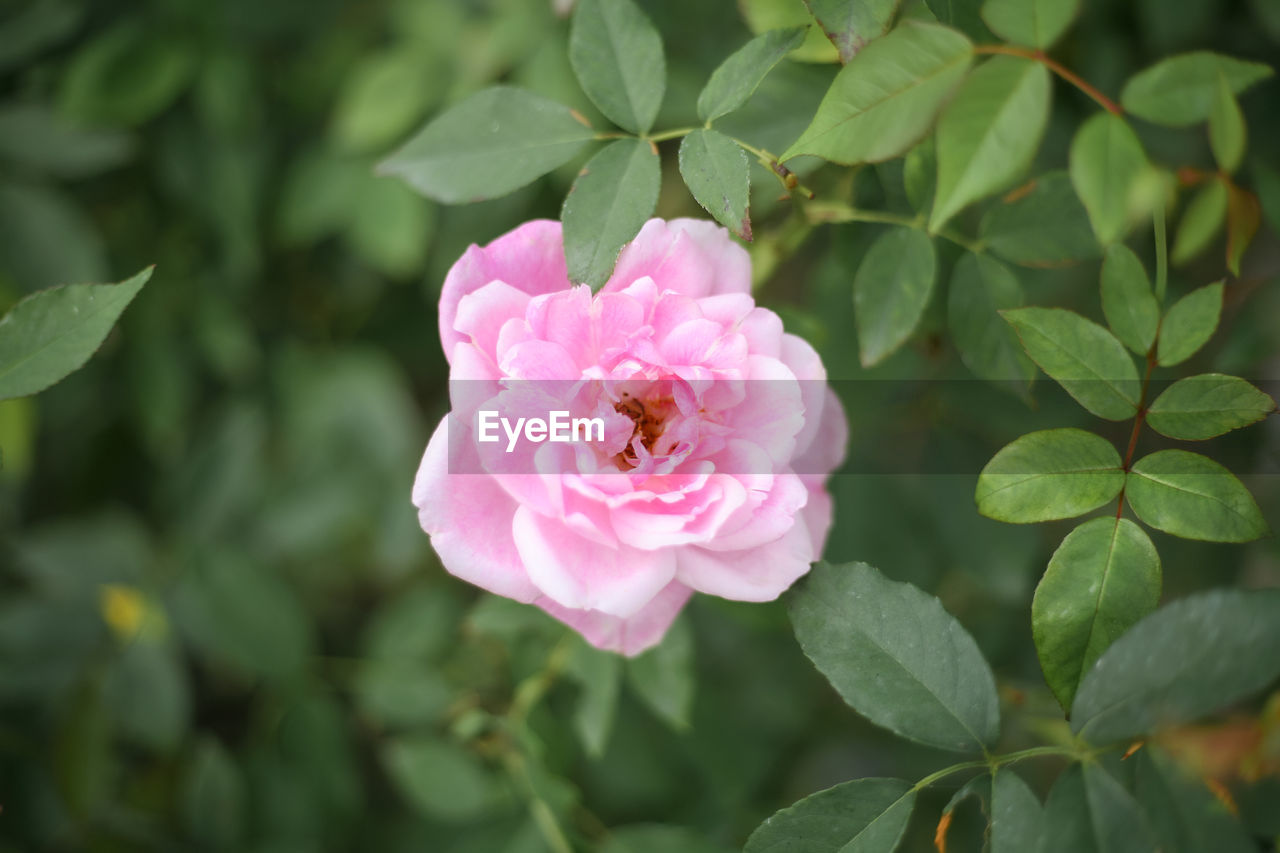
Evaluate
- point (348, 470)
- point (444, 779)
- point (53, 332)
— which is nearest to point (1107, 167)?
point (53, 332)

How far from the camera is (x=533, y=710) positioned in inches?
37.7

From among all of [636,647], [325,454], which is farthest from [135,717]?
[636,647]

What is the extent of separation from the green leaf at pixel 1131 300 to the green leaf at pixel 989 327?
0.09 metres

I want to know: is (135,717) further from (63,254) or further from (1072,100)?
(1072,100)

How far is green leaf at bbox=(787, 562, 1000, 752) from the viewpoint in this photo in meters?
0.63

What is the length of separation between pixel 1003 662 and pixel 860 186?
89 centimetres

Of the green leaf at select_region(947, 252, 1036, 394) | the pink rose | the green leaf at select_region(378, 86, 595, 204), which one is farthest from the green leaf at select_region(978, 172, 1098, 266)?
the green leaf at select_region(378, 86, 595, 204)

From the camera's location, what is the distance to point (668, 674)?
899 millimetres

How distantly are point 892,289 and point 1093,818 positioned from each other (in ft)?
1.44

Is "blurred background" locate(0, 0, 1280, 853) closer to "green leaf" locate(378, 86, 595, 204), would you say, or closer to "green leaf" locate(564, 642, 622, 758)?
"green leaf" locate(564, 642, 622, 758)

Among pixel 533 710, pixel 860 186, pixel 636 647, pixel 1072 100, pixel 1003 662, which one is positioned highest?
pixel 860 186

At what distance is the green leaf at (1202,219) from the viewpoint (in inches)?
33.4

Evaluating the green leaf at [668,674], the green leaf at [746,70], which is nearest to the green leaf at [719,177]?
the green leaf at [746,70]

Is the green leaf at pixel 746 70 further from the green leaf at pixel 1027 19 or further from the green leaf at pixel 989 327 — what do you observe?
the green leaf at pixel 989 327
